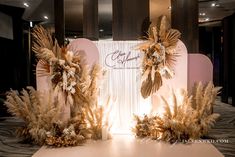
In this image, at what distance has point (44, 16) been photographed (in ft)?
29.9

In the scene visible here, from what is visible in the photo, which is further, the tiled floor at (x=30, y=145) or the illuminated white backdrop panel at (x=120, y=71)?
the tiled floor at (x=30, y=145)

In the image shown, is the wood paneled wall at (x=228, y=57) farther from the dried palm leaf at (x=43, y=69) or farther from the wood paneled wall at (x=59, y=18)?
the dried palm leaf at (x=43, y=69)

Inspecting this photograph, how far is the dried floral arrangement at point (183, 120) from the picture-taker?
3377mm

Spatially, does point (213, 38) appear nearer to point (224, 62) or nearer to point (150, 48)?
point (224, 62)

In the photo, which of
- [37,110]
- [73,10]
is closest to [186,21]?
[37,110]

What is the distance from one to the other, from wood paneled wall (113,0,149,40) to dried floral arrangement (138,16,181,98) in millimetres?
691

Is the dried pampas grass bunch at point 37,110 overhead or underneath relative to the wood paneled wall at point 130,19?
underneath

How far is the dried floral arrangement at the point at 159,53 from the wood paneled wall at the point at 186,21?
1022 mm

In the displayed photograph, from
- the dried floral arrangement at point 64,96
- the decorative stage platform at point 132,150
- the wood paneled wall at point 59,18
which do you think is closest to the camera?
the decorative stage platform at point 132,150

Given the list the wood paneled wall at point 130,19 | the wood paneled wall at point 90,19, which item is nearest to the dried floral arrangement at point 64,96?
the wood paneled wall at point 130,19

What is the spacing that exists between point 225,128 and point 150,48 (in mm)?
3201

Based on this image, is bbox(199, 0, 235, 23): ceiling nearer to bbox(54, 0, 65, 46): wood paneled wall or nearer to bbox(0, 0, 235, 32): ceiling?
bbox(0, 0, 235, 32): ceiling

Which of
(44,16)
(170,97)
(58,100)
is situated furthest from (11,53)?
(170,97)

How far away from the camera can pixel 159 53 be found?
340 centimetres
